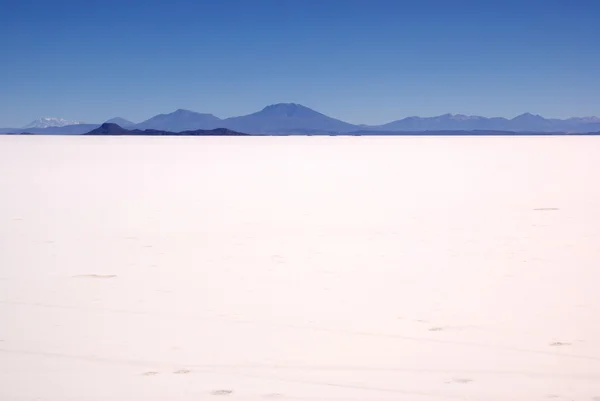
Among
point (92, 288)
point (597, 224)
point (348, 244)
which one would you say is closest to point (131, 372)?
point (92, 288)

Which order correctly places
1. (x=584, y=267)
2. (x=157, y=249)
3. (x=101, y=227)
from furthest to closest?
1. (x=101, y=227)
2. (x=157, y=249)
3. (x=584, y=267)

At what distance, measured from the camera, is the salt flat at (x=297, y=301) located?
307 cm

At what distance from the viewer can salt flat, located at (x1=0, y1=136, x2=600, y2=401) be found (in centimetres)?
307

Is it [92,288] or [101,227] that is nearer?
[92,288]

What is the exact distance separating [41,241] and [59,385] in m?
4.06

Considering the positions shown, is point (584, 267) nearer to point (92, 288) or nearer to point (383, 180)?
point (92, 288)

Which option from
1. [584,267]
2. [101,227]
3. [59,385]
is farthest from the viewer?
[101,227]

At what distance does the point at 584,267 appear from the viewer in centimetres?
545

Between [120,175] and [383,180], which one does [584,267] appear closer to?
[383,180]

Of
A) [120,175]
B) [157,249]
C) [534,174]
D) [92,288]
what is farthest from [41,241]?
[534,174]

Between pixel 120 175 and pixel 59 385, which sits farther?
pixel 120 175

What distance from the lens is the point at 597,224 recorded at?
7.82 metres

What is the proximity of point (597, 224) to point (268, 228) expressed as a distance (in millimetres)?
4463

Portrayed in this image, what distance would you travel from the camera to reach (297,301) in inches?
176
